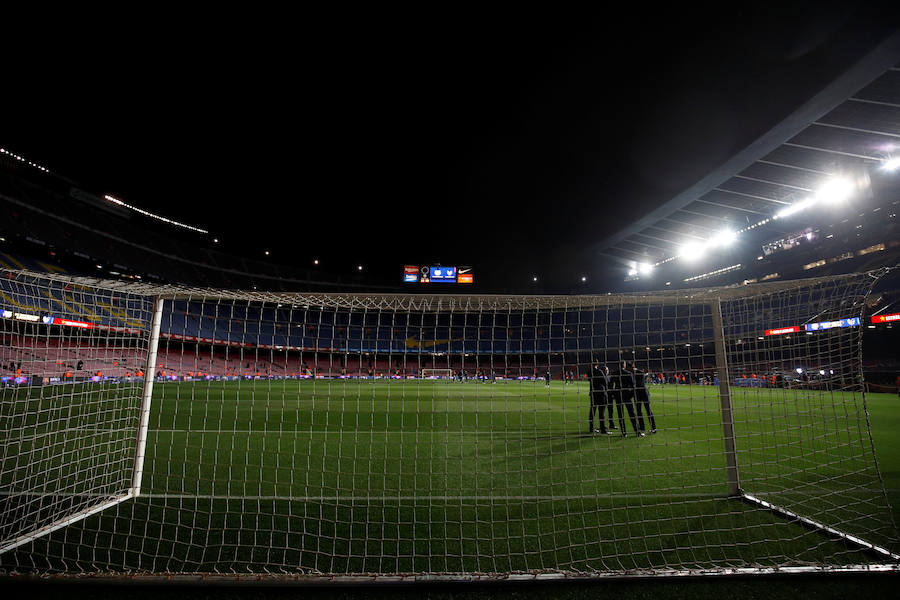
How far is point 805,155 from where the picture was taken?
43.8ft

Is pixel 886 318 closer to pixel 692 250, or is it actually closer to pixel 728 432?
pixel 692 250

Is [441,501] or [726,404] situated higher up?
[726,404]

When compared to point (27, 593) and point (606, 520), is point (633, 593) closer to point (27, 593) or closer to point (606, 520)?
point (606, 520)

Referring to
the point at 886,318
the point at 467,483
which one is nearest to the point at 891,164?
the point at 886,318

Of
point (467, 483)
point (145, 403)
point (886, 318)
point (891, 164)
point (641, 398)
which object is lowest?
point (467, 483)

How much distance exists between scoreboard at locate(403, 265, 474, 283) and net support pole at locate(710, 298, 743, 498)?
96.8 ft

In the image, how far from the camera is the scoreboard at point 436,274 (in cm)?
3316

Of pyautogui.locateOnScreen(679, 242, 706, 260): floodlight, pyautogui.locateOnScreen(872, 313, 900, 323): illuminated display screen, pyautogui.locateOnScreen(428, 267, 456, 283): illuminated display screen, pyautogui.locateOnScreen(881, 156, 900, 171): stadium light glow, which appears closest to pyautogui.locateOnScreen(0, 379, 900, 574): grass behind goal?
pyautogui.locateOnScreen(881, 156, 900, 171): stadium light glow

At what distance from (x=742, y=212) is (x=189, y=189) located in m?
26.9

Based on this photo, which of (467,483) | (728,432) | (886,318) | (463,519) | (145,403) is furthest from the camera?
(886,318)

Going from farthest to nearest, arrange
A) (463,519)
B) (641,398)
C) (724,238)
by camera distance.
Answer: (724,238), (641,398), (463,519)

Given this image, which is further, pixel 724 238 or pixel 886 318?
pixel 724 238

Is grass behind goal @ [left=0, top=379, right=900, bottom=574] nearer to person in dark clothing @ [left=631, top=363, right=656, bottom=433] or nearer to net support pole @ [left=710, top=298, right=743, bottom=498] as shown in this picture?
net support pole @ [left=710, top=298, right=743, bottom=498]

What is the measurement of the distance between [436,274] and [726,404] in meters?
30.4
